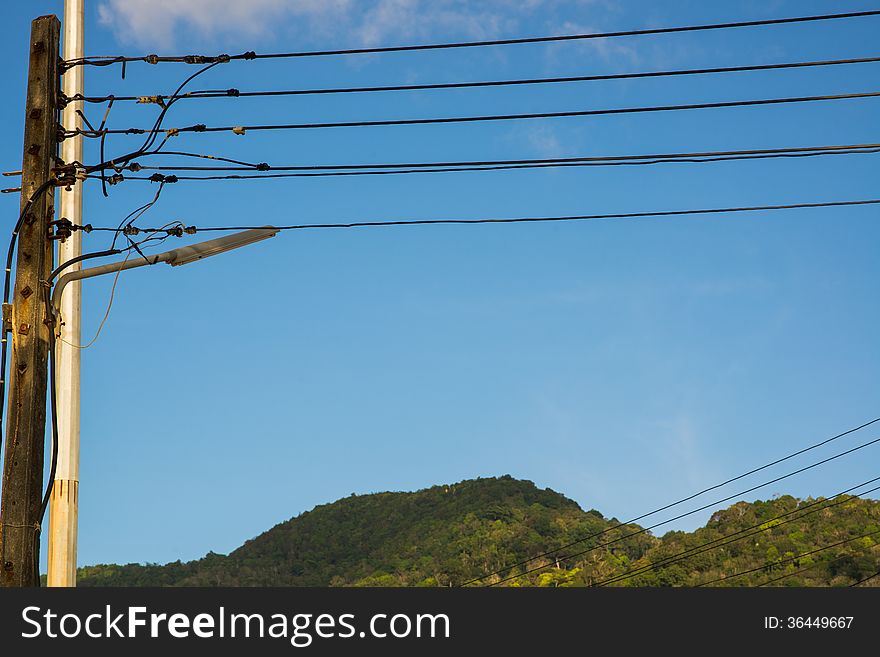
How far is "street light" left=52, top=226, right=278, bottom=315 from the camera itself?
12.4 meters

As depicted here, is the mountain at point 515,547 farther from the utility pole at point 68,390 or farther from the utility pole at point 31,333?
the utility pole at point 31,333

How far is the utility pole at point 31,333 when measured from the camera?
11422 mm

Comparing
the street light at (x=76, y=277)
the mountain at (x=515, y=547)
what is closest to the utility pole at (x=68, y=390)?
the street light at (x=76, y=277)

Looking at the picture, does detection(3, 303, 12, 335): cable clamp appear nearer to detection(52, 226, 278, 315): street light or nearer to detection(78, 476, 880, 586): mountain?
detection(52, 226, 278, 315): street light

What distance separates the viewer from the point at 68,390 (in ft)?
47.6

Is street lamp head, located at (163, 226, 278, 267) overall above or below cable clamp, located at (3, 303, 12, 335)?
above

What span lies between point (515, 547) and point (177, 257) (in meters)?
96.8

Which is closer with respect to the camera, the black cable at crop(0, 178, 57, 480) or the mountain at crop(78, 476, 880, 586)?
the black cable at crop(0, 178, 57, 480)

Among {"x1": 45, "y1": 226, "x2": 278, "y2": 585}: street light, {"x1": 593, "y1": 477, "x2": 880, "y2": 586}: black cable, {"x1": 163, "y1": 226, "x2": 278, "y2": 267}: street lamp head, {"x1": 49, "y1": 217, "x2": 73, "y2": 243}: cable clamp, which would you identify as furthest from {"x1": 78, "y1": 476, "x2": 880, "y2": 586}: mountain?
{"x1": 49, "y1": 217, "x2": 73, "y2": 243}: cable clamp

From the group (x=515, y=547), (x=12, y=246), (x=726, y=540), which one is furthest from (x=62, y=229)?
(x=515, y=547)

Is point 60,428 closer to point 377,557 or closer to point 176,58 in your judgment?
point 176,58

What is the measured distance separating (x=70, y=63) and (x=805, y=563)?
6175 cm

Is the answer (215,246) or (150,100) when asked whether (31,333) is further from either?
(150,100)

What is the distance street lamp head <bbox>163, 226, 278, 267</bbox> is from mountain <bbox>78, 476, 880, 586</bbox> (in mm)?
56664
